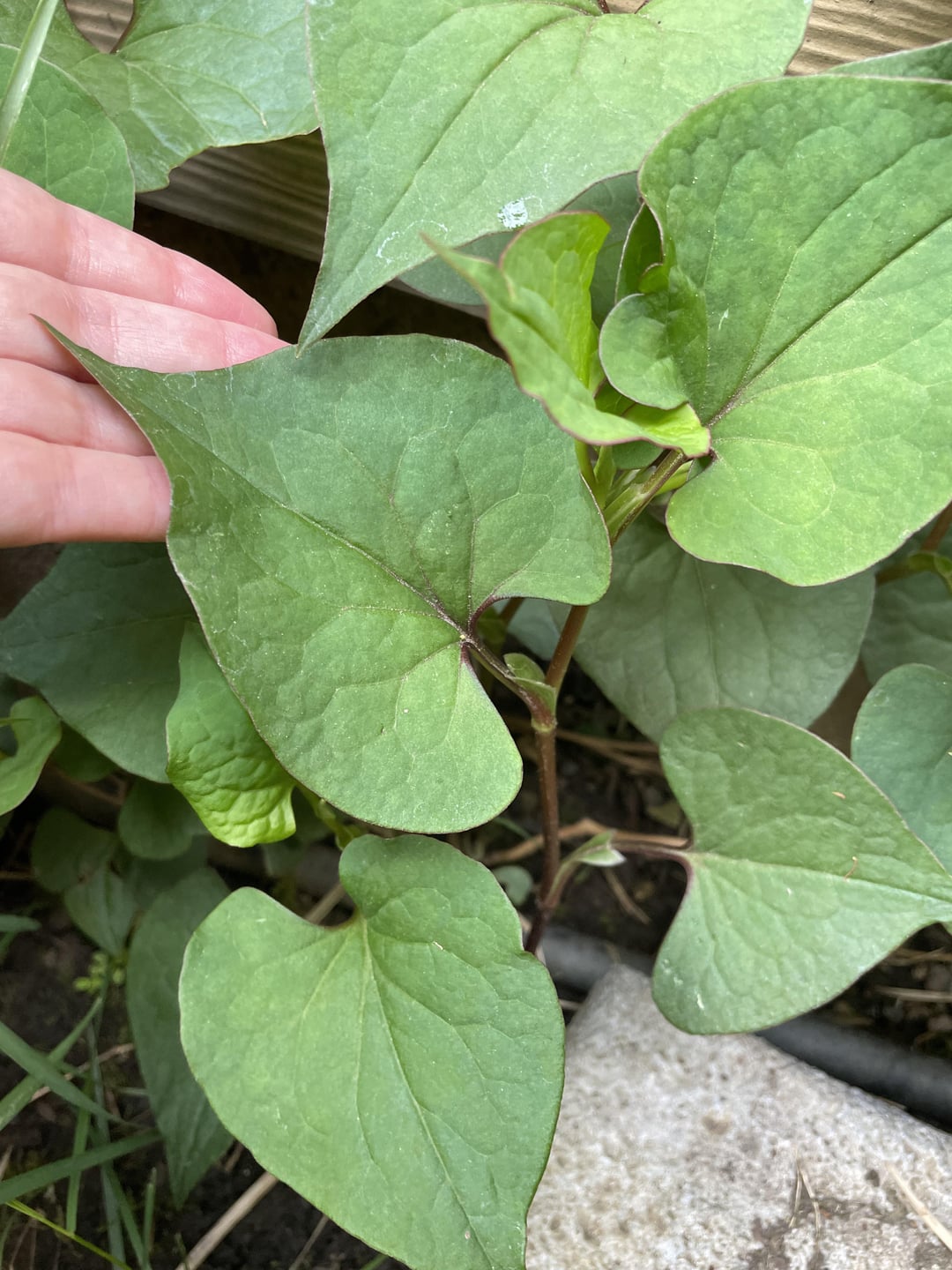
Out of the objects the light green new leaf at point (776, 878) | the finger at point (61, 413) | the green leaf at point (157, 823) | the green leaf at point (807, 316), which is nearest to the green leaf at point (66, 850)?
the green leaf at point (157, 823)

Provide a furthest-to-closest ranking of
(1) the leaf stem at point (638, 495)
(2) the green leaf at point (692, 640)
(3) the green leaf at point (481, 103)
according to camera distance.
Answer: (2) the green leaf at point (692, 640) → (1) the leaf stem at point (638, 495) → (3) the green leaf at point (481, 103)

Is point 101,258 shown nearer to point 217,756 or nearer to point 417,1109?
point 217,756

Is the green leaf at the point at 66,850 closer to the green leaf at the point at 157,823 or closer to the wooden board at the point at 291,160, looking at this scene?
the green leaf at the point at 157,823

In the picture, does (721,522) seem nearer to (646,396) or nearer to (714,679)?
(646,396)

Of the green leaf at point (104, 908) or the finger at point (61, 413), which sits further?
the green leaf at point (104, 908)

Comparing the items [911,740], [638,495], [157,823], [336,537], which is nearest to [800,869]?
[911,740]

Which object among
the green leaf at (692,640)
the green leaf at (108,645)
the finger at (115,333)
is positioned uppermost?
the finger at (115,333)
